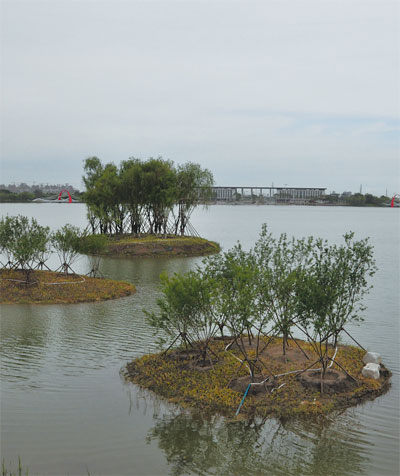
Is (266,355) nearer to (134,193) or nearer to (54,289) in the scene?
(54,289)

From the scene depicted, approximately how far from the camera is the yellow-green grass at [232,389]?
826 centimetres

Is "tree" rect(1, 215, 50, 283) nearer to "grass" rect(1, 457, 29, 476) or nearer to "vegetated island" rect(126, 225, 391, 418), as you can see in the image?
"vegetated island" rect(126, 225, 391, 418)

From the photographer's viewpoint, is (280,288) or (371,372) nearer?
(371,372)

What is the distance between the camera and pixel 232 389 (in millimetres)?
8836

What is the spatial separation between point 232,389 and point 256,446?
1.70 meters

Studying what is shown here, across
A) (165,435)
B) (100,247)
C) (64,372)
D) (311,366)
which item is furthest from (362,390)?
(100,247)

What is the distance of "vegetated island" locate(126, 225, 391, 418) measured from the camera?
8.60m

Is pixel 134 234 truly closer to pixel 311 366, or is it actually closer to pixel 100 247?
pixel 100 247

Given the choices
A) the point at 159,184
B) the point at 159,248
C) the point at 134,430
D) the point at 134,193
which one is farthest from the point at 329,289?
the point at 134,193

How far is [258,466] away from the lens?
6.70m

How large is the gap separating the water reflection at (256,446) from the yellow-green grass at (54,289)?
919cm

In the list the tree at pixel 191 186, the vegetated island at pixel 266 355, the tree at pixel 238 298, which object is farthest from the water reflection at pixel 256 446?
the tree at pixel 191 186

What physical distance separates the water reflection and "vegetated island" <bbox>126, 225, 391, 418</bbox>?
1.48 ft

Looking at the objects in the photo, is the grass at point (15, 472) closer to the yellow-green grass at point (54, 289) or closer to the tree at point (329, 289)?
the tree at point (329, 289)
